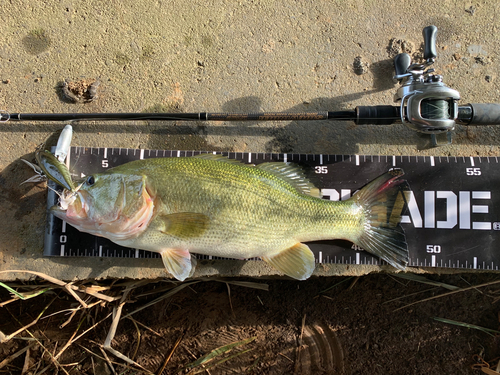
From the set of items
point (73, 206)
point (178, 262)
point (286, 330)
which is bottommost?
point (286, 330)

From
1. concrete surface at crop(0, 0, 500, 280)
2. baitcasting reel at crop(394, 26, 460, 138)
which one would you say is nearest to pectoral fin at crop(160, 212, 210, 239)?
concrete surface at crop(0, 0, 500, 280)

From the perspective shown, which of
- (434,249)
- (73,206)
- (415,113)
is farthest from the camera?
(434,249)

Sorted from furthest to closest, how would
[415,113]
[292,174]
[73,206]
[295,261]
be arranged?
[292,174]
[295,261]
[415,113]
[73,206]

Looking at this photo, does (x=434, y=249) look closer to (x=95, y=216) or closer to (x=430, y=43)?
(x=430, y=43)

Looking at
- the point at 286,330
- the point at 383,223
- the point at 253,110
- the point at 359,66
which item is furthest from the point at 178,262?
the point at 359,66

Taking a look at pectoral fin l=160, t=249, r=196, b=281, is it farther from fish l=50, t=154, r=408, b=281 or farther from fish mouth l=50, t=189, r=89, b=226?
fish mouth l=50, t=189, r=89, b=226

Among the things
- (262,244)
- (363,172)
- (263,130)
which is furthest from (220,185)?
(363,172)

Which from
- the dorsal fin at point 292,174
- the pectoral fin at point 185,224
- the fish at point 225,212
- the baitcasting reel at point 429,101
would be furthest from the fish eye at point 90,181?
the baitcasting reel at point 429,101

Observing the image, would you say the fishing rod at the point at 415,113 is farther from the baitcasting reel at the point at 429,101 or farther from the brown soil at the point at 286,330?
the brown soil at the point at 286,330
